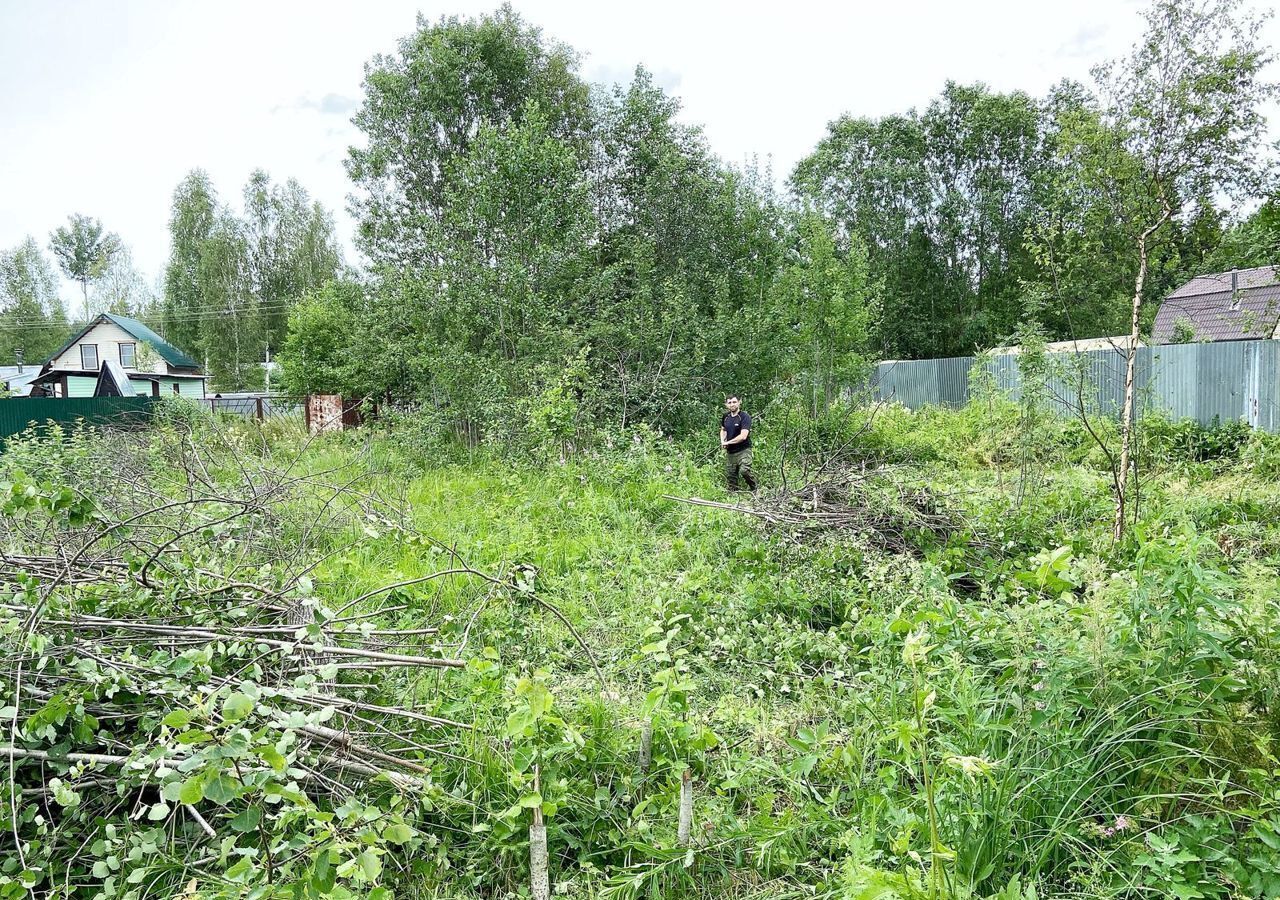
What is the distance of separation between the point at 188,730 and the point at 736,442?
8.08 meters

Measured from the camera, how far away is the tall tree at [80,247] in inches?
1908

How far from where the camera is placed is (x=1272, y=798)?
198cm

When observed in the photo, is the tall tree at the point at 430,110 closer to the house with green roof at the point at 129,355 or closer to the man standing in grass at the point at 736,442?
the man standing in grass at the point at 736,442

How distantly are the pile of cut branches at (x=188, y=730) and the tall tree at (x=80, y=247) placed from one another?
190 feet

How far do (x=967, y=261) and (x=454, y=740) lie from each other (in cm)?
3206

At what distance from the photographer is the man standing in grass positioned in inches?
370

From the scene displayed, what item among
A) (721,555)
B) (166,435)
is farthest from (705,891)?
(166,435)

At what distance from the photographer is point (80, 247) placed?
4922cm

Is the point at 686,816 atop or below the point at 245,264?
below

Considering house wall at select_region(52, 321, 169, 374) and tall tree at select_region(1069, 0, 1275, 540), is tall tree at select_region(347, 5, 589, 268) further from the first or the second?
house wall at select_region(52, 321, 169, 374)

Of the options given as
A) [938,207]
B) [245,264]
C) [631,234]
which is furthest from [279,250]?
[938,207]

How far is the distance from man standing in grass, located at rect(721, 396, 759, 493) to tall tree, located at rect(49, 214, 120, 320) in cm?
5507

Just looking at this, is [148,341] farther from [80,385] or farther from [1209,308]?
[1209,308]

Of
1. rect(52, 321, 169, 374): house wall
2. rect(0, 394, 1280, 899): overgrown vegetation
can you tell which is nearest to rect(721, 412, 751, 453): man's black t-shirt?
rect(0, 394, 1280, 899): overgrown vegetation
